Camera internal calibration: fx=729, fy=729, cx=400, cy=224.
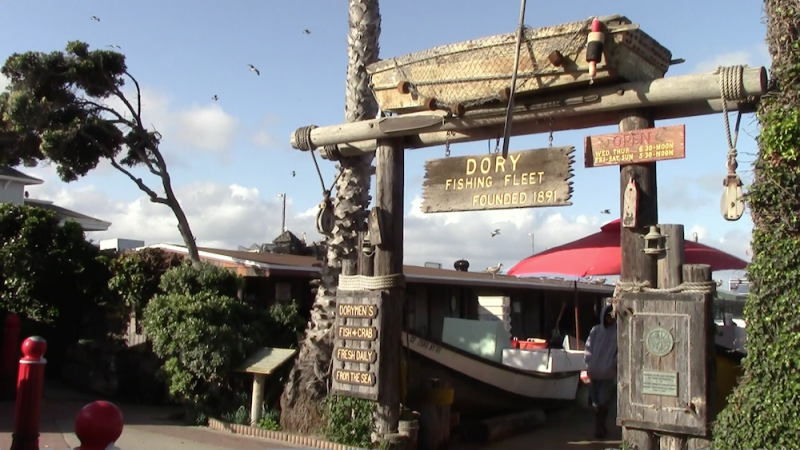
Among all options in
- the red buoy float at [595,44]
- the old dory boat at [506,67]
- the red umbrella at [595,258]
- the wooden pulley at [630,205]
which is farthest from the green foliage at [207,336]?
the red buoy float at [595,44]

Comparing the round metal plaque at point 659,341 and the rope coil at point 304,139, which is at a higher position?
the rope coil at point 304,139

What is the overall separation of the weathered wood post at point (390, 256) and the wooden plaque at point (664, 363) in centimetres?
250

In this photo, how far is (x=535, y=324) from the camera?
68.7 feet

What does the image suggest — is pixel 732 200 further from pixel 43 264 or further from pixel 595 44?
pixel 43 264

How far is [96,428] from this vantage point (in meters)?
2.65

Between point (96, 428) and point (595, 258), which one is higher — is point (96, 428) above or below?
below

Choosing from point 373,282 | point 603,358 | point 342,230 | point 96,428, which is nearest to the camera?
point 96,428

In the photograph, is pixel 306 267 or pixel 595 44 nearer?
pixel 595 44

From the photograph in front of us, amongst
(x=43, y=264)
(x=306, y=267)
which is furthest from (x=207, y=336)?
(x=43, y=264)

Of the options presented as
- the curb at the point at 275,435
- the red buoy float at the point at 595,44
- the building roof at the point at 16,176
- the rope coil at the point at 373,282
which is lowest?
the curb at the point at 275,435

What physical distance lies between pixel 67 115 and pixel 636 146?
12.1m

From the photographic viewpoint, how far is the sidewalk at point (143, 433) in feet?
28.1

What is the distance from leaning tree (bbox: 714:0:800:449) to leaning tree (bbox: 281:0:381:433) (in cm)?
513

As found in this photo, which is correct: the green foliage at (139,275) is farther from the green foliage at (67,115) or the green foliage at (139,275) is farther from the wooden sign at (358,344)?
the wooden sign at (358,344)
